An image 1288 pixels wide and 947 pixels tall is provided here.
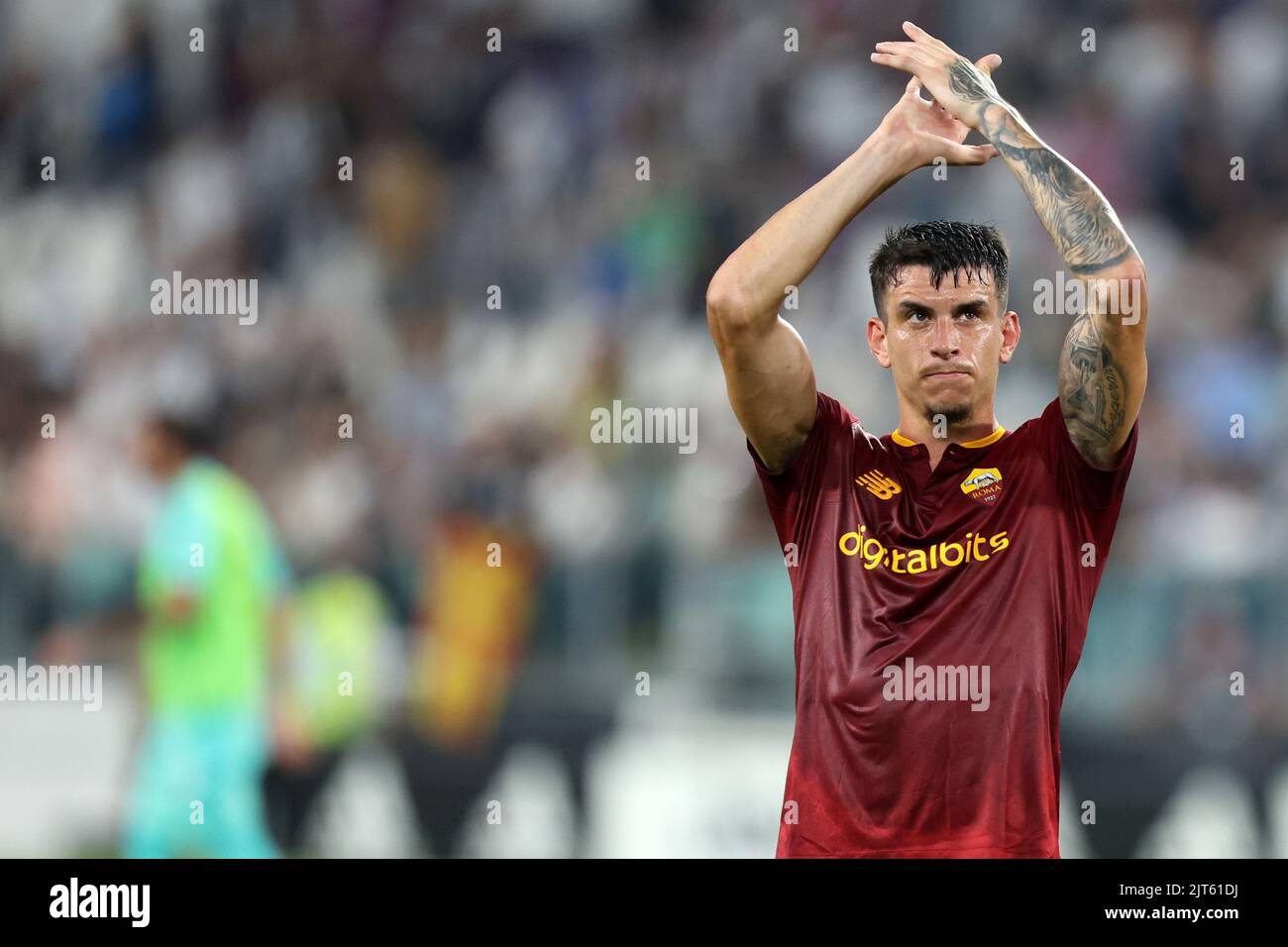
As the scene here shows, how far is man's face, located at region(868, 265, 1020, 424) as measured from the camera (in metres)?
3.57

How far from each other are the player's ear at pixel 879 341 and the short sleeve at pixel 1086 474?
0.43m

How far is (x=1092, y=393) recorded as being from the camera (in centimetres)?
343

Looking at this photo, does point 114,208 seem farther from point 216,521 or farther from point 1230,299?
point 1230,299

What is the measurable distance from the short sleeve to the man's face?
0.21 meters

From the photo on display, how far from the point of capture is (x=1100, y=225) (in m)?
3.39

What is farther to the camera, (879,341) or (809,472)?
(879,341)

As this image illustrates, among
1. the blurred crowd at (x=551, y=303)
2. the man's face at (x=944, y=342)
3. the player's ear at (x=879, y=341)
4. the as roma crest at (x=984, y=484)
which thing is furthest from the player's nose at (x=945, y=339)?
the blurred crowd at (x=551, y=303)

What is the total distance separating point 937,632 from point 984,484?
0.37 meters

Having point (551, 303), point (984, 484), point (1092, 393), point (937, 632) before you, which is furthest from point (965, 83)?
point (551, 303)

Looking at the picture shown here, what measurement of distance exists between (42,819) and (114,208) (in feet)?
15.3

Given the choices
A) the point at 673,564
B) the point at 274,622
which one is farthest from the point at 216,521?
the point at 673,564

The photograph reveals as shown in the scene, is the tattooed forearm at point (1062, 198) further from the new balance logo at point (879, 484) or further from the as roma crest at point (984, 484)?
the new balance logo at point (879, 484)

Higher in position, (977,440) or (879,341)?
(879,341)

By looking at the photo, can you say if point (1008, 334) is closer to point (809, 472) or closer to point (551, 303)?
point (809, 472)
